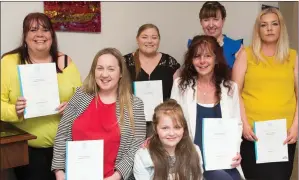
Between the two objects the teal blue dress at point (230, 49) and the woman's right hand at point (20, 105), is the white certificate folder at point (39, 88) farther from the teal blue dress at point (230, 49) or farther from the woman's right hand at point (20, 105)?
the teal blue dress at point (230, 49)

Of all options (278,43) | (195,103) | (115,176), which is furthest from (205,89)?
(115,176)

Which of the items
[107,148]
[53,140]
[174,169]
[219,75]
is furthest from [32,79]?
[219,75]

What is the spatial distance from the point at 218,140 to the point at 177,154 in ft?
0.86

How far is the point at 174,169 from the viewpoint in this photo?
185 centimetres

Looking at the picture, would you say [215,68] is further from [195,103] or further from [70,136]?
[70,136]

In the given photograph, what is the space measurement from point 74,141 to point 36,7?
3.96ft

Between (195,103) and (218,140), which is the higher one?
(195,103)

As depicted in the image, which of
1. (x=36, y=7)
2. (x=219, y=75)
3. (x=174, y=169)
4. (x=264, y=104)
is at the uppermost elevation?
(x=36, y=7)

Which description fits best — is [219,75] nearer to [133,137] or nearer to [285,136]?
[285,136]

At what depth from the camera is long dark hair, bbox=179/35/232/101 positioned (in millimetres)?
2115

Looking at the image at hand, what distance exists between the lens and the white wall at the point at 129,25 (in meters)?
2.40

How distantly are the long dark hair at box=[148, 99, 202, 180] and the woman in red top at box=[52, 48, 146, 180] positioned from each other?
116 millimetres

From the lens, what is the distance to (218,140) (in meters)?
1.96

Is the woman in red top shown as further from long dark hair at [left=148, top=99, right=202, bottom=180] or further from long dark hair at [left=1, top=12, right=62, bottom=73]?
long dark hair at [left=1, top=12, right=62, bottom=73]
